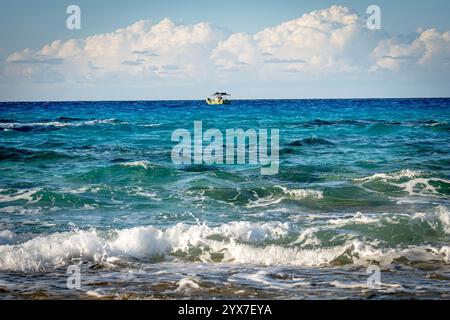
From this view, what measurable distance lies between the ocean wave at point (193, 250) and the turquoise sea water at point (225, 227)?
0.03 metres

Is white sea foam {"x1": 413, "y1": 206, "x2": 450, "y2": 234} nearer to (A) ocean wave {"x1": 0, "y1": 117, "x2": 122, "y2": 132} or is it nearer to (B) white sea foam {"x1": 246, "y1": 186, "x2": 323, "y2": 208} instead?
(B) white sea foam {"x1": 246, "y1": 186, "x2": 323, "y2": 208}

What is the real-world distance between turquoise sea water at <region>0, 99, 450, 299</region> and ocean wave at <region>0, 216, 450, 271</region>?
0.10 ft

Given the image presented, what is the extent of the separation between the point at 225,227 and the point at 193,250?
1.39m

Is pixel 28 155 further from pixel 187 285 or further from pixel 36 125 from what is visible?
pixel 36 125

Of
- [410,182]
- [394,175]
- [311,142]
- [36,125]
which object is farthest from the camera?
[36,125]

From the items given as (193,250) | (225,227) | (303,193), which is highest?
(303,193)

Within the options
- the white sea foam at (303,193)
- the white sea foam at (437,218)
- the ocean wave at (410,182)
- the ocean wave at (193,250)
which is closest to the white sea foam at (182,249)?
the ocean wave at (193,250)

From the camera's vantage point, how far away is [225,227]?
37.8 feet

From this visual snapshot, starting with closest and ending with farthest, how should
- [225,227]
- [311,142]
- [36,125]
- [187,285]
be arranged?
[187,285]
[225,227]
[311,142]
[36,125]

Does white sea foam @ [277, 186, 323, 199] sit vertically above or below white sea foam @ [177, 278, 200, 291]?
above

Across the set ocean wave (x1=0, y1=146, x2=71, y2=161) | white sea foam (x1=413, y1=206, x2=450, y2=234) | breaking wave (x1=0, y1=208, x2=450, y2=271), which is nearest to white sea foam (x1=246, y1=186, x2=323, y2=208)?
breaking wave (x1=0, y1=208, x2=450, y2=271)

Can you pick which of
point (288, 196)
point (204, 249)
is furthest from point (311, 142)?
point (204, 249)

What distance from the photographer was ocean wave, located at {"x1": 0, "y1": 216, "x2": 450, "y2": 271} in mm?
9500
